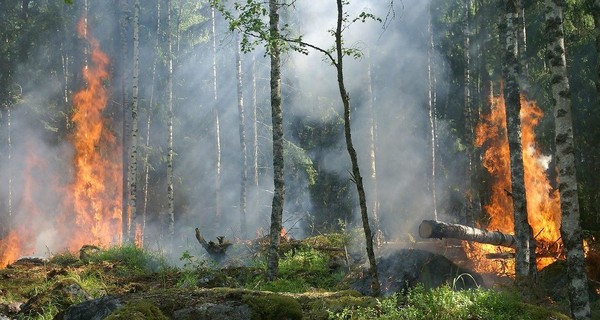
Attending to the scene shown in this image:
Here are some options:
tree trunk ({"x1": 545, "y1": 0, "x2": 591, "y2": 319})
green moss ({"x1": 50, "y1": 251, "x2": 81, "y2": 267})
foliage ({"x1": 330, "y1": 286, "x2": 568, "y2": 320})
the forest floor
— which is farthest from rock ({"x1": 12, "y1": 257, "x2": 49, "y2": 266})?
tree trunk ({"x1": 545, "y1": 0, "x2": 591, "y2": 319})

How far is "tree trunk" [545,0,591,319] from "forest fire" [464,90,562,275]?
6037mm

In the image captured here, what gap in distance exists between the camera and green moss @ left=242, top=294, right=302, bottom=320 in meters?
5.29

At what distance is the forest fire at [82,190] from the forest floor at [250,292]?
10.8 m

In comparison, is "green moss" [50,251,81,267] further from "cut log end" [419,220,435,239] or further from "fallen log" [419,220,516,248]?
"fallen log" [419,220,516,248]

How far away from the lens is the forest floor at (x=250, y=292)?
17.3 feet

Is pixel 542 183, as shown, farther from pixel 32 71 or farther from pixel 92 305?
pixel 32 71

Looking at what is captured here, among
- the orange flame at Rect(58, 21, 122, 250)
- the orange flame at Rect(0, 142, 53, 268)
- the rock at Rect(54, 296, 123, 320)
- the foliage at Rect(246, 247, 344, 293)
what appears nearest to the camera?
the rock at Rect(54, 296, 123, 320)

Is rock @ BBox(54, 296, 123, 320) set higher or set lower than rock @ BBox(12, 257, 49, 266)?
lower

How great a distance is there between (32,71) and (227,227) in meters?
14.3

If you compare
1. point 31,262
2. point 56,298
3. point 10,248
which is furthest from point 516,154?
point 10,248

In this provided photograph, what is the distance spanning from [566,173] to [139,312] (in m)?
6.69

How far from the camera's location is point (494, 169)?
925 inches

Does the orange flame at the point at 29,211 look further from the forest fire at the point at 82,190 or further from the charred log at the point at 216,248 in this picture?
the charred log at the point at 216,248

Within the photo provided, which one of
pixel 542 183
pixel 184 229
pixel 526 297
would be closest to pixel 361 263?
pixel 526 297
